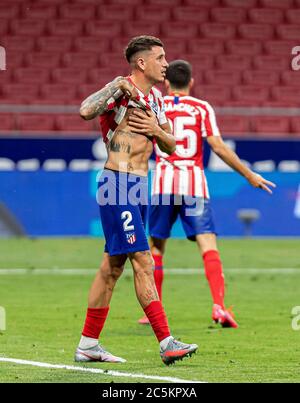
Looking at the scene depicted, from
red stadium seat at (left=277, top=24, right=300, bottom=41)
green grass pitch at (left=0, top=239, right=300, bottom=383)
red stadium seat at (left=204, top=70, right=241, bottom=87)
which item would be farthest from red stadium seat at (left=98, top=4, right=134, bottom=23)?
green grass pitch at (left=0, top=239, right=300, bottom=383)

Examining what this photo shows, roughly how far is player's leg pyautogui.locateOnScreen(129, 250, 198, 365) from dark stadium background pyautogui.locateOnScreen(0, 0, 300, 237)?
11856 mm

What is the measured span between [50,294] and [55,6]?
14527mm

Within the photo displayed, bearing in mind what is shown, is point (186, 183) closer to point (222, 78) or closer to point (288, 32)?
point (222, 78)

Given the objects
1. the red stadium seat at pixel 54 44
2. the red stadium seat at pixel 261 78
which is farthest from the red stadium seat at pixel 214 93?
the red stadium seat at pixel 54 44

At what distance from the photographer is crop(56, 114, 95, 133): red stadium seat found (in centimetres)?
2261

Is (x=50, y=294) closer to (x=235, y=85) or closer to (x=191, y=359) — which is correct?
(x=191, y=359)

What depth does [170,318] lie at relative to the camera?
1112 cm

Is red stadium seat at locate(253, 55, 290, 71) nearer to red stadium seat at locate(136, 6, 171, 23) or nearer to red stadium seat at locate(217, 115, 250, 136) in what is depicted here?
red stadium seat at locate(136, 6, 171, 23)

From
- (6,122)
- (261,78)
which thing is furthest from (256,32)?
(6,122)

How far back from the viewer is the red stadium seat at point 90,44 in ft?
84.8
